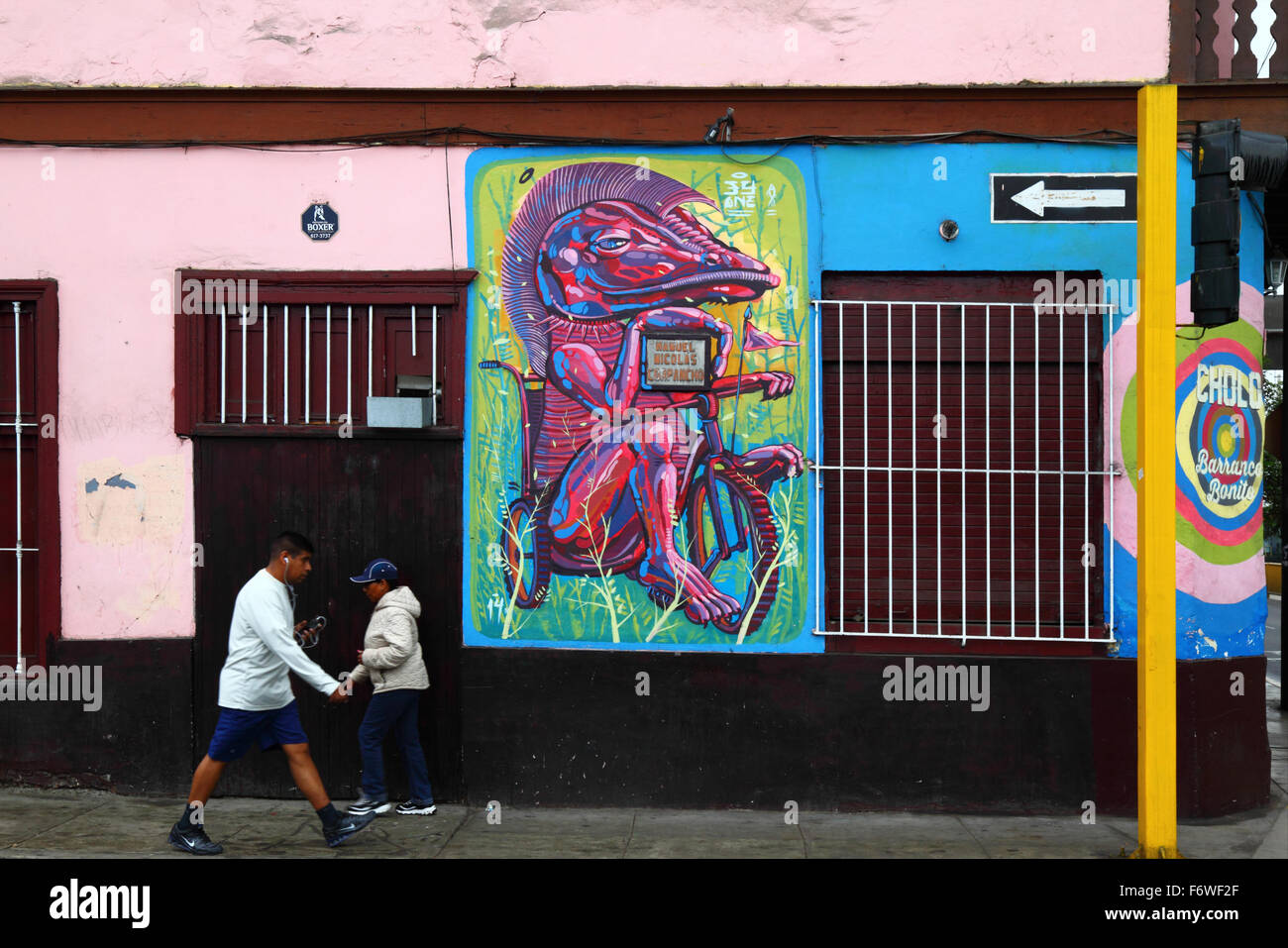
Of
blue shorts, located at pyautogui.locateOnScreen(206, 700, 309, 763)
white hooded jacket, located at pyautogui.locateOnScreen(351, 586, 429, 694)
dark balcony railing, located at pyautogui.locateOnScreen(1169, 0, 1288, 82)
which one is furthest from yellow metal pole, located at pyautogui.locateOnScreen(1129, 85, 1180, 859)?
blue shorts, located at pyautogui.locateOnScreen(206, 700, 309, 763)

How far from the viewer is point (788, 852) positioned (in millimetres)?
6727

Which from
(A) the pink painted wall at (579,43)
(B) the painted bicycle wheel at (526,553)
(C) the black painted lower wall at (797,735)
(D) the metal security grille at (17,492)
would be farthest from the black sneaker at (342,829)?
(A) the pink painted wall at (579,43)

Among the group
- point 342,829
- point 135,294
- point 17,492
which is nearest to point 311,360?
point 135,294

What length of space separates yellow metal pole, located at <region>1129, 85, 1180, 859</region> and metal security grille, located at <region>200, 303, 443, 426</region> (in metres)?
4.31

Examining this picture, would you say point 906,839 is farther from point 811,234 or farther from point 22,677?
point 22,677

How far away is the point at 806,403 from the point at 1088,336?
1873 millimetres

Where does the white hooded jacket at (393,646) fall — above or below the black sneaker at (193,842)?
above

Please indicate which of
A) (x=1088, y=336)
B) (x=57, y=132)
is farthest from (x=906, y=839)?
(x=57, y=132)

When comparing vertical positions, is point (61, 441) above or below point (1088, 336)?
below

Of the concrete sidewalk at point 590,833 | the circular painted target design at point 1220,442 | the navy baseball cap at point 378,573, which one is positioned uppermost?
the circular painted target design at point 1220,442

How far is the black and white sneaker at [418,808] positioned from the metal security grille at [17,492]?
2830mm

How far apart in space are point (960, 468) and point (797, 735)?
2.01m

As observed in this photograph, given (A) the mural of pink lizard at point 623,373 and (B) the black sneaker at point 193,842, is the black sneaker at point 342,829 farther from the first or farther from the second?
(A) the mural of pink lizard at point 623,373

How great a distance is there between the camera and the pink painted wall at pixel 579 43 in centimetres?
759
